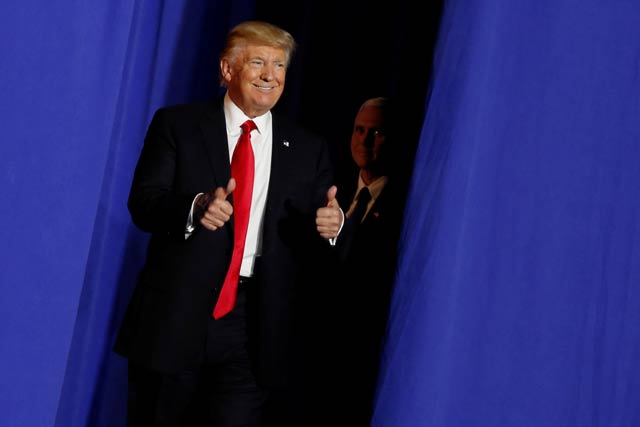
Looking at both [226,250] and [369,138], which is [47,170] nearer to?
[226,250]

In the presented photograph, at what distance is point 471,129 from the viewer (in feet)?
6.19

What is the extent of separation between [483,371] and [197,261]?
699mm

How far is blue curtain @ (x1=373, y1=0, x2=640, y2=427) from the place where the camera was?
6.15ft

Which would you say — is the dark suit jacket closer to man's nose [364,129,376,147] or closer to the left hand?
the left hand

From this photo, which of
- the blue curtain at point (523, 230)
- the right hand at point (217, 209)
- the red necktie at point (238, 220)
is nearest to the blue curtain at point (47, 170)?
the right hand at point (217, 209)

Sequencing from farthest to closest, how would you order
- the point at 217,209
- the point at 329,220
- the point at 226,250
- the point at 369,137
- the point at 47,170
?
1. the point at 369,137
2. the point at 226,250
3. the point at 329,220
4. the point at 217,209
5. the point at 47,170

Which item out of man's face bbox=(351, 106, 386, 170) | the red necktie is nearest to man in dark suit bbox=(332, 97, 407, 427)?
man's face bbox=(351, 106, 386, 170)

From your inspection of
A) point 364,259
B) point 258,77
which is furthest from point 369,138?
point 258,77

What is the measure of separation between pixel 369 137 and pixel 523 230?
60 cm

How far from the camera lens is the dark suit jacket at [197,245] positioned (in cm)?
200

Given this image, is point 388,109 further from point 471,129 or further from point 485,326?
point 485,326

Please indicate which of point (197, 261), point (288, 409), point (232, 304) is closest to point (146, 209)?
point (197, 261)

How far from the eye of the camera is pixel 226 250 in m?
2.04

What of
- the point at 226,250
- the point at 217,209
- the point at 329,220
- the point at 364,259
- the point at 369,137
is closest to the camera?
the point at 217,209
